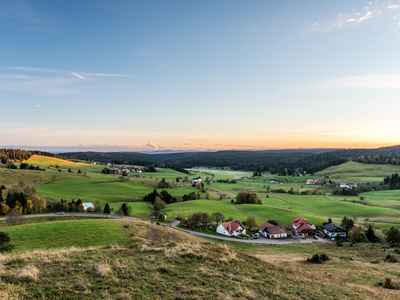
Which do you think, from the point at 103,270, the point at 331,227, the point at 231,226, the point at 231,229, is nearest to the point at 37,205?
the point at 231,229

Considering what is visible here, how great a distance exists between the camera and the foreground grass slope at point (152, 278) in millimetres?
9078

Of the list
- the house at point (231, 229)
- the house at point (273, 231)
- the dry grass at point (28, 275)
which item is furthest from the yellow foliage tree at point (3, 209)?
the house at point (273, 231)

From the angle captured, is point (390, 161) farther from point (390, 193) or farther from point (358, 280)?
point (358, 280)

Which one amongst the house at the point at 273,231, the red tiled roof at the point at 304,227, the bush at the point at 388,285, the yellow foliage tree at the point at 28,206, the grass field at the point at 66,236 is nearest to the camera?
the bush at the point at 388,285

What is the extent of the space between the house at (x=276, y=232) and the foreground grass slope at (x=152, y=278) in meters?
→ 43.5

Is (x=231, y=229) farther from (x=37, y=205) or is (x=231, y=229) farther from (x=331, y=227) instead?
(x=37, y=205)

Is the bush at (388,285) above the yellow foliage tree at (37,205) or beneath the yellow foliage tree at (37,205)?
above

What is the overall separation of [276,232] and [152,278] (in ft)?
174

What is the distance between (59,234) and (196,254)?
23.7m

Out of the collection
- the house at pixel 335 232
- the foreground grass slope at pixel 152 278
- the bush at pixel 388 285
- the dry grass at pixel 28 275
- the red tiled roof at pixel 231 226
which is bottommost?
the house at pixel 335 232

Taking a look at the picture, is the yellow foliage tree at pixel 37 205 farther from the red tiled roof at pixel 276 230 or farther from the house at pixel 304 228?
the house at pixel 304 228

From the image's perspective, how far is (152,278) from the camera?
35.5ft

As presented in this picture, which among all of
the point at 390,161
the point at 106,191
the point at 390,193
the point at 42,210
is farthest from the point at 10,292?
the point at 390,161

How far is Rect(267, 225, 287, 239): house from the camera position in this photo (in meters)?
55.9
